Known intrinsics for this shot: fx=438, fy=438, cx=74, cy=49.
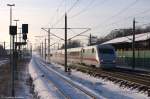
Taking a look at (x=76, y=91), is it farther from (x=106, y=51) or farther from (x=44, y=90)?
(x=106, y=51)

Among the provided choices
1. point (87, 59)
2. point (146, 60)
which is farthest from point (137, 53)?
point (87, 59)

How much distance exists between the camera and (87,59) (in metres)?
54.6

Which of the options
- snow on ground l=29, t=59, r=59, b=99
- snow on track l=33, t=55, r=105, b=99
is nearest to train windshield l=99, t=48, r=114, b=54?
snow on ground l=29, t=59, r=59, b=99

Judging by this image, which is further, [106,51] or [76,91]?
[106,51]

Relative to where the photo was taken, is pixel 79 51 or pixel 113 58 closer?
pixel 113 58

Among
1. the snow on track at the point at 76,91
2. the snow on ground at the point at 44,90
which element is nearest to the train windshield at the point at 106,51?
the snow on ground at the point at 44,90

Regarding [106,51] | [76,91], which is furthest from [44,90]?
[106,51]

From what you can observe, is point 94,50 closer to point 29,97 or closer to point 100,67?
point 100,67

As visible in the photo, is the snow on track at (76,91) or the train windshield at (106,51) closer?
the snow on track at (76,91)

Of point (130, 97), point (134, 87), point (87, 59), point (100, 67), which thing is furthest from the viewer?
point (87, 59)

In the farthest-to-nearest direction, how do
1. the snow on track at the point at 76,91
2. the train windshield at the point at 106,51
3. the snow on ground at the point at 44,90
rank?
the train windshield at the point at 106,51, the snow on ground at the point at 44,90, the snow on track at the point at 76,91

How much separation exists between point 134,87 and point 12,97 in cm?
714

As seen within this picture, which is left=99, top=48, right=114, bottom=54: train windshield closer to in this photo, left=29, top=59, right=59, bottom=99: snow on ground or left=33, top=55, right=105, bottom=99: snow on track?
left=29, top=59, right=59, bottom=99: snow on ground

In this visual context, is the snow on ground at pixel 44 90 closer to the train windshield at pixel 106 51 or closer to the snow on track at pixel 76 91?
the snow on track at pixel 76 91
